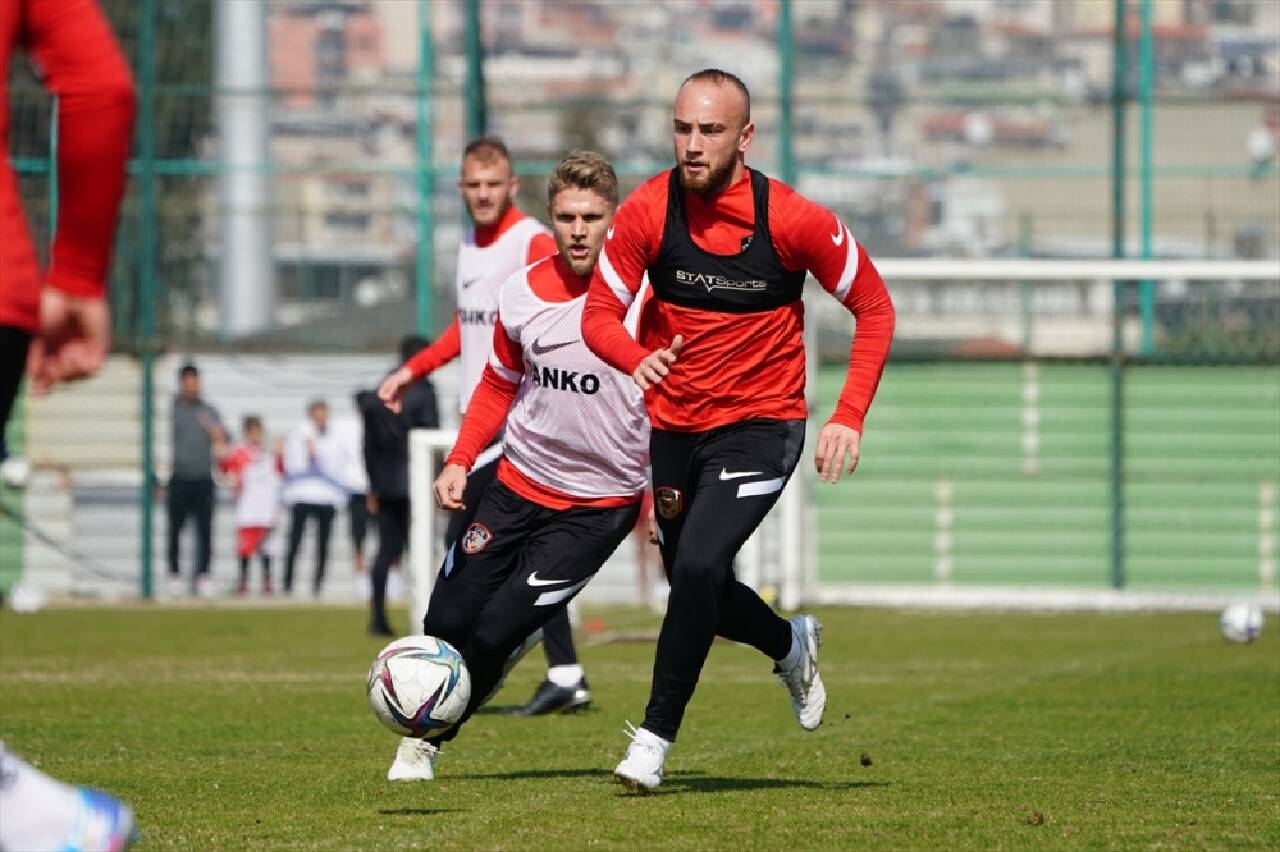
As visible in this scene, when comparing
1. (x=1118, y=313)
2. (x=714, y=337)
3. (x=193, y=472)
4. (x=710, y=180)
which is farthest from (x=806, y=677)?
(x=193, y=472)

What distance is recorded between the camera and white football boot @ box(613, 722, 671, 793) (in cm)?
686

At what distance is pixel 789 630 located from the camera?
754 centimetres

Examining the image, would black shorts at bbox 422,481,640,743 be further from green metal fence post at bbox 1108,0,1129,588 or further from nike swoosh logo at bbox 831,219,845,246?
green metal fence post at bbox 1108,0,1129,588

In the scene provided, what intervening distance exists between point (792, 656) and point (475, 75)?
13643mm

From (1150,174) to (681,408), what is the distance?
15.1 metres

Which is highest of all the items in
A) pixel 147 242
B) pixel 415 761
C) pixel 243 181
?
pixel 243 181

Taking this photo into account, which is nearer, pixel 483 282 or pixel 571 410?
pixel 571 410

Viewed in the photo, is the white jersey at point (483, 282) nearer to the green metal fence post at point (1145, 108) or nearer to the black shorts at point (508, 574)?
the black shorts at point (508, 574)

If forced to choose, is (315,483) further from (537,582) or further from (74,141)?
(74,141)

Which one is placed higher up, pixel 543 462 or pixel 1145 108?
pixel 1145 108

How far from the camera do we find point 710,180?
22.8 ft

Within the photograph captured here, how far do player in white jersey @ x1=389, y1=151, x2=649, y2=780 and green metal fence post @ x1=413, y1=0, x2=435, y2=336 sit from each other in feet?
45.8

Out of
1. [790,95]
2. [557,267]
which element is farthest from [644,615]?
[557,267]

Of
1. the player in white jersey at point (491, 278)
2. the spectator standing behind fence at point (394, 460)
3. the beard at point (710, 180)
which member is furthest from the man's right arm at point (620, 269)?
the spectator standing behind fence at point (394, 460)
